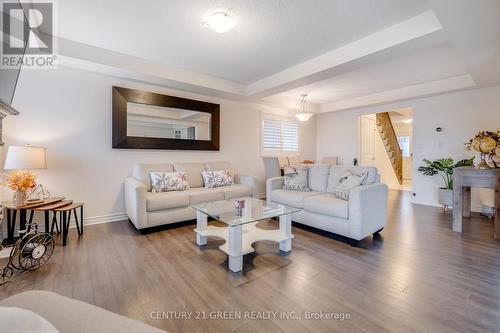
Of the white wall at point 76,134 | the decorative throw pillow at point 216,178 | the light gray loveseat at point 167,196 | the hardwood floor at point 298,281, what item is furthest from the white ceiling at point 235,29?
the hardwood floor at point 298,281

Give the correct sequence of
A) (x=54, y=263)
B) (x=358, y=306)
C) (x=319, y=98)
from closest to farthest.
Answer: (x=358, y=306), (x=54, y=263), (x=319, y=98)

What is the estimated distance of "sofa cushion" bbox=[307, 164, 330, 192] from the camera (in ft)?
11.8

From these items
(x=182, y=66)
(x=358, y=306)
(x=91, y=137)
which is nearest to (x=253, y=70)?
(x=182, y=66)

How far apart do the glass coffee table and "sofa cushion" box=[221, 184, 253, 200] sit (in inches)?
32.2

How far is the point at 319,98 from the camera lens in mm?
5730

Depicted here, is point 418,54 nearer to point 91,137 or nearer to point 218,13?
point 218,13

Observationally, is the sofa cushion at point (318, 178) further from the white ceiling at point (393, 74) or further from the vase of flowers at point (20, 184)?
the vase of flowers at point (20, 184)

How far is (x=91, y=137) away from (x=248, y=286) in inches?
126

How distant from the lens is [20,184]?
2.51 meters

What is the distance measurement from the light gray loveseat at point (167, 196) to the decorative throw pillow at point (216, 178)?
0.15 meters

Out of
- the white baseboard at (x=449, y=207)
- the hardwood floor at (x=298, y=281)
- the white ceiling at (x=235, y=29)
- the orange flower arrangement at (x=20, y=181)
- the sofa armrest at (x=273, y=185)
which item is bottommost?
the hardwood floor at (x=298, y=281)

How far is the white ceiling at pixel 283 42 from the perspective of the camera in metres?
2.20

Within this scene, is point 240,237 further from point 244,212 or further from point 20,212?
A: point 20,212

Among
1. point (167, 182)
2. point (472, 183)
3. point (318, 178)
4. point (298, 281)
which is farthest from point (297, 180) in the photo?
point (472, 183)
